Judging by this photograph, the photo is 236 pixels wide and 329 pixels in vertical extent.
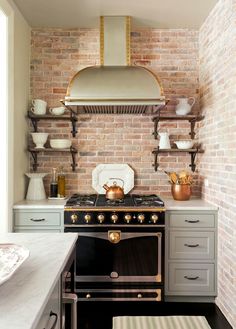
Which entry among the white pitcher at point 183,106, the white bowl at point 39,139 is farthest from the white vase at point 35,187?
the white pitcher at point 183,106

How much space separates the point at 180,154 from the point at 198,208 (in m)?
0.84

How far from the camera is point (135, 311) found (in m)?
2.83

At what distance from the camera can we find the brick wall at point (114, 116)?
361 centimetres

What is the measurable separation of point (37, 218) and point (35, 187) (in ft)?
1.53

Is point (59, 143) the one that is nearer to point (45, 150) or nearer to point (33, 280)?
point (45, 150)

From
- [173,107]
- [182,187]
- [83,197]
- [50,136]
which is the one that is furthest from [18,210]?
[173,107]

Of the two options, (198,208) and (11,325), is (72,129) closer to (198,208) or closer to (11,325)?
(198,208)

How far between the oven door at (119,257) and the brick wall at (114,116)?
811 mm

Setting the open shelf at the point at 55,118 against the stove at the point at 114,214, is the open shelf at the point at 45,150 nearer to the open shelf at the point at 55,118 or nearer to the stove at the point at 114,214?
the open shelf at the point at 55,118

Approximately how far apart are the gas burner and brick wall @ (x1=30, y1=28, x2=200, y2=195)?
182mm

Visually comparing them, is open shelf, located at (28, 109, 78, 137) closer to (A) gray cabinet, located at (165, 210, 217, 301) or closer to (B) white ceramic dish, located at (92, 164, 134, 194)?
(B) white ceramic dish, located at (92, 164, 134, 194)

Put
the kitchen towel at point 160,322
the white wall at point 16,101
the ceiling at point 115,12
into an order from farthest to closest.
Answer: the ceiling at point 115,12 < the white wall at point 16,101 < the kitchen towel at point 160,322

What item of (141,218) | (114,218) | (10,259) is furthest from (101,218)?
(10,259)

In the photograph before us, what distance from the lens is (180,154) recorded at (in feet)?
11.9
